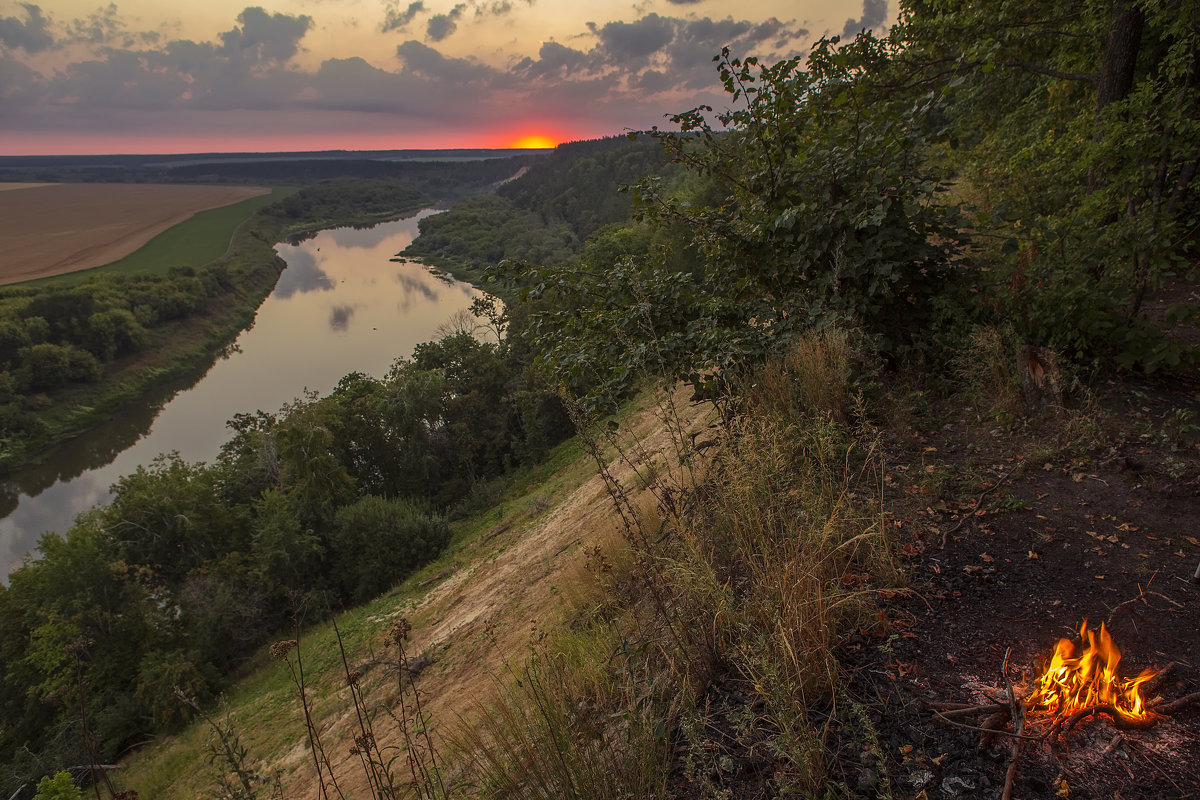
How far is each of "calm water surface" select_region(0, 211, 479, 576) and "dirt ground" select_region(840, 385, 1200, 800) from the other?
117 ft

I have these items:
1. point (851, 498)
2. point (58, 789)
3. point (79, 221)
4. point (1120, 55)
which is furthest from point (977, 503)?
point (79, 221)

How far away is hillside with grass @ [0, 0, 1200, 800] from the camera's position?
199 centimetres

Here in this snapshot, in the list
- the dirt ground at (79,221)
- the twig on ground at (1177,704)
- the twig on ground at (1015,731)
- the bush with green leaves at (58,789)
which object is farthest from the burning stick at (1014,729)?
the dirt ground at (79,221)

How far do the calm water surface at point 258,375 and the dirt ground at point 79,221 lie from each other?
23.2 meters

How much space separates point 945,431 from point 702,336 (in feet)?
6.49

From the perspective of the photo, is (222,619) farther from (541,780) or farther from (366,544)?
(541,780)

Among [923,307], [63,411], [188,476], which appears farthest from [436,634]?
[63,411]

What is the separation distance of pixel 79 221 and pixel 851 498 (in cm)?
11893

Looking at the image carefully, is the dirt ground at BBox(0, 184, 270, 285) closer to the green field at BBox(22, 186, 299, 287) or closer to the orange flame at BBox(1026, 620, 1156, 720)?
the green field at BBox(22, 186, 299, 287)

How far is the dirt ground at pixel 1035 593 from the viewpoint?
69.5 inches

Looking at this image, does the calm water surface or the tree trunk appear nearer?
the tree trunk

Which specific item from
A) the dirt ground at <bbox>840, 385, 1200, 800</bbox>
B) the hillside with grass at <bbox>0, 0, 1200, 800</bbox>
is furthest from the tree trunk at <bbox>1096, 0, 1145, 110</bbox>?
the dirt ground at <bbox>840, 385, 1200, 800</bbox>

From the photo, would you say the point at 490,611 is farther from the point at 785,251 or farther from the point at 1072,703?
the point at 1072,703

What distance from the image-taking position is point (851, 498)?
3256mm
